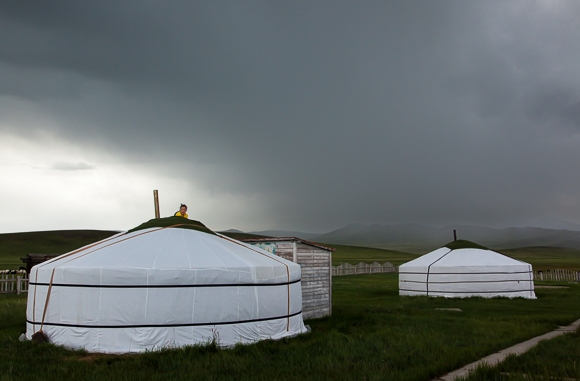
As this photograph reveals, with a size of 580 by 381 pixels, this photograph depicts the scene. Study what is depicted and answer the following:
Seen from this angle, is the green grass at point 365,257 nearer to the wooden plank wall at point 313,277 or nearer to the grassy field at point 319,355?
the wooden plank wall at point 313,277

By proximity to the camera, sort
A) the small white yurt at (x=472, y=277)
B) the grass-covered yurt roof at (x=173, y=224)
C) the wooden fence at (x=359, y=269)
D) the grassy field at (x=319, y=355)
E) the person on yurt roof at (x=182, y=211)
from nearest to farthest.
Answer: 1. the grassy field at (x=319, y=355)
2. the grass-covered yurt roof at (x=173, y=224)
3. the person on yurt roof at (x=182, y=211)
4. the small white yurt at (x=472, y=277)
5. the wooden fence at (x=359, y=269)

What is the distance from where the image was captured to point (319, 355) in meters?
6.48

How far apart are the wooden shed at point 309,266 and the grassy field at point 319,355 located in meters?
0.55

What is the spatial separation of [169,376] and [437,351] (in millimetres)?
4058

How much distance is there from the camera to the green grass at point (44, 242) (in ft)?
178

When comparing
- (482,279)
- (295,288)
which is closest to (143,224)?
(295,288)

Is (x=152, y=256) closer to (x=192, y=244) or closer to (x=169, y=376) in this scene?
(x=192, y=244)

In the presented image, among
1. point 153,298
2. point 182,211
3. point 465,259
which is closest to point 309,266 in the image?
point 182,211

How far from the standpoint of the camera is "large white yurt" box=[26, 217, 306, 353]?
22.6 feet

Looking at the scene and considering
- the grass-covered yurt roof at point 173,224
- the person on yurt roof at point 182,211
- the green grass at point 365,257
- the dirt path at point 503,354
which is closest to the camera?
the dirt path at point 503,354

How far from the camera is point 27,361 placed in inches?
241

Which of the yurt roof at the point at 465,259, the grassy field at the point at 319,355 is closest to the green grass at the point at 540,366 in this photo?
the grassy field at the point at 319,355

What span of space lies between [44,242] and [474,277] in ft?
194

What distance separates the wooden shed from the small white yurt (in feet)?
24.9
